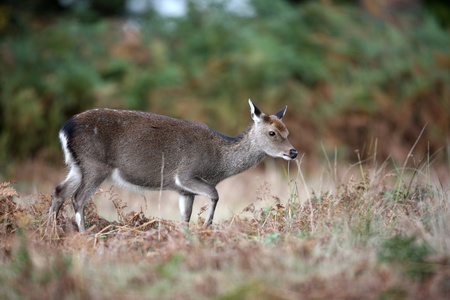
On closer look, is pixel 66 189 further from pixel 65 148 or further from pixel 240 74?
pixel 240 74

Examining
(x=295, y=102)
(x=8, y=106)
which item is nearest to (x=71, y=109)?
(x=8, y=106)

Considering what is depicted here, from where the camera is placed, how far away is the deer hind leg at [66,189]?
637 cm

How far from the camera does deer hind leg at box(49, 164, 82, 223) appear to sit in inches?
251

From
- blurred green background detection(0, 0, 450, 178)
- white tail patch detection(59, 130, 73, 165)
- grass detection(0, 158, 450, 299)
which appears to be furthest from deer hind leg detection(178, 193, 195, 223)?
blurred green background detection(0, 0, 450, 178)

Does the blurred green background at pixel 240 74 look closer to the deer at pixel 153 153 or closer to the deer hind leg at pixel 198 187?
the deer at pixel 153 153

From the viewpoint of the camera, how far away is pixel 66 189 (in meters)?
6.42

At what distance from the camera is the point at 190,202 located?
740 cm

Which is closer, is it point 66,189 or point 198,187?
point 66,189

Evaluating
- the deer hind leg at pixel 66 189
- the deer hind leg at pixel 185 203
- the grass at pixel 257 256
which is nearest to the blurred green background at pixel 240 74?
the deer hind leg at pixel 185 203

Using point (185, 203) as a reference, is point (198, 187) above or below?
above

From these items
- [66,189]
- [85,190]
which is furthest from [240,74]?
[66,189]

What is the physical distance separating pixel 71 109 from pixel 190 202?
6.84 m

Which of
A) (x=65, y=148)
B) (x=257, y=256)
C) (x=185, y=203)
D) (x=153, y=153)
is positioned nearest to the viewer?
(x=257, y=256)

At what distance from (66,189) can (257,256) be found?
300 cm
